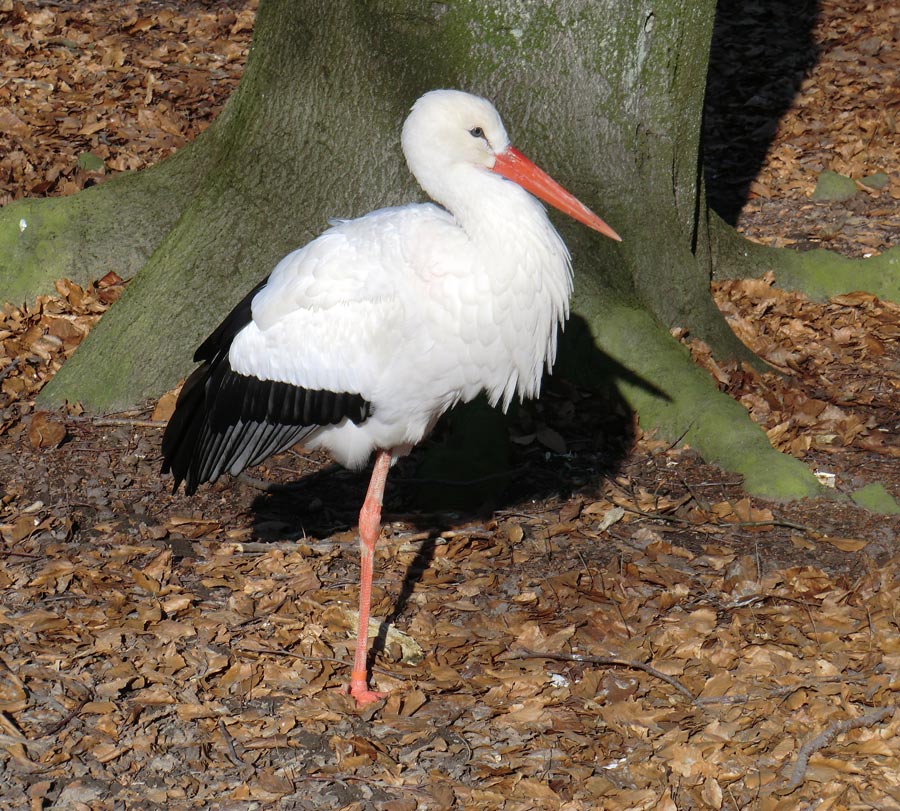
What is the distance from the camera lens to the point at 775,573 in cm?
459

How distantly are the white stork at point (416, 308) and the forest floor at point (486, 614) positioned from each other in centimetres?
40

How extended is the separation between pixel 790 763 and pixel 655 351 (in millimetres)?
2387

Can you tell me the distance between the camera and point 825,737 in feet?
12.1

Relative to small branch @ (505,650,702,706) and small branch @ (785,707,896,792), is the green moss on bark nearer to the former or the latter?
small branch @ (505,650,702,706)

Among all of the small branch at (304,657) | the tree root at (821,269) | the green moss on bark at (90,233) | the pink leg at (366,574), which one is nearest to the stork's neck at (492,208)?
the pink leg at (366,574)

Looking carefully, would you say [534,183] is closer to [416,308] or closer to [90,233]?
[416,308]

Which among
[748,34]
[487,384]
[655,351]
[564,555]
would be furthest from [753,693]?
[748,34]

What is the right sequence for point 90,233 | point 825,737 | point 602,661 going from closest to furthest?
point 825,737 → point 602,661 → point 90,233

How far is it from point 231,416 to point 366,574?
83 cm

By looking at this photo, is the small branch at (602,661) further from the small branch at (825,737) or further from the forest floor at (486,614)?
the small branch at (825,737)

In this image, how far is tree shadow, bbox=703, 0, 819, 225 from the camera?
335 inches

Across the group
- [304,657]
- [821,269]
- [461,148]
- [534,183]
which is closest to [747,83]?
[821,269]

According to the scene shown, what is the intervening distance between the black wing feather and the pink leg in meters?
0.32

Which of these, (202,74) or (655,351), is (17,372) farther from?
(202,74)
